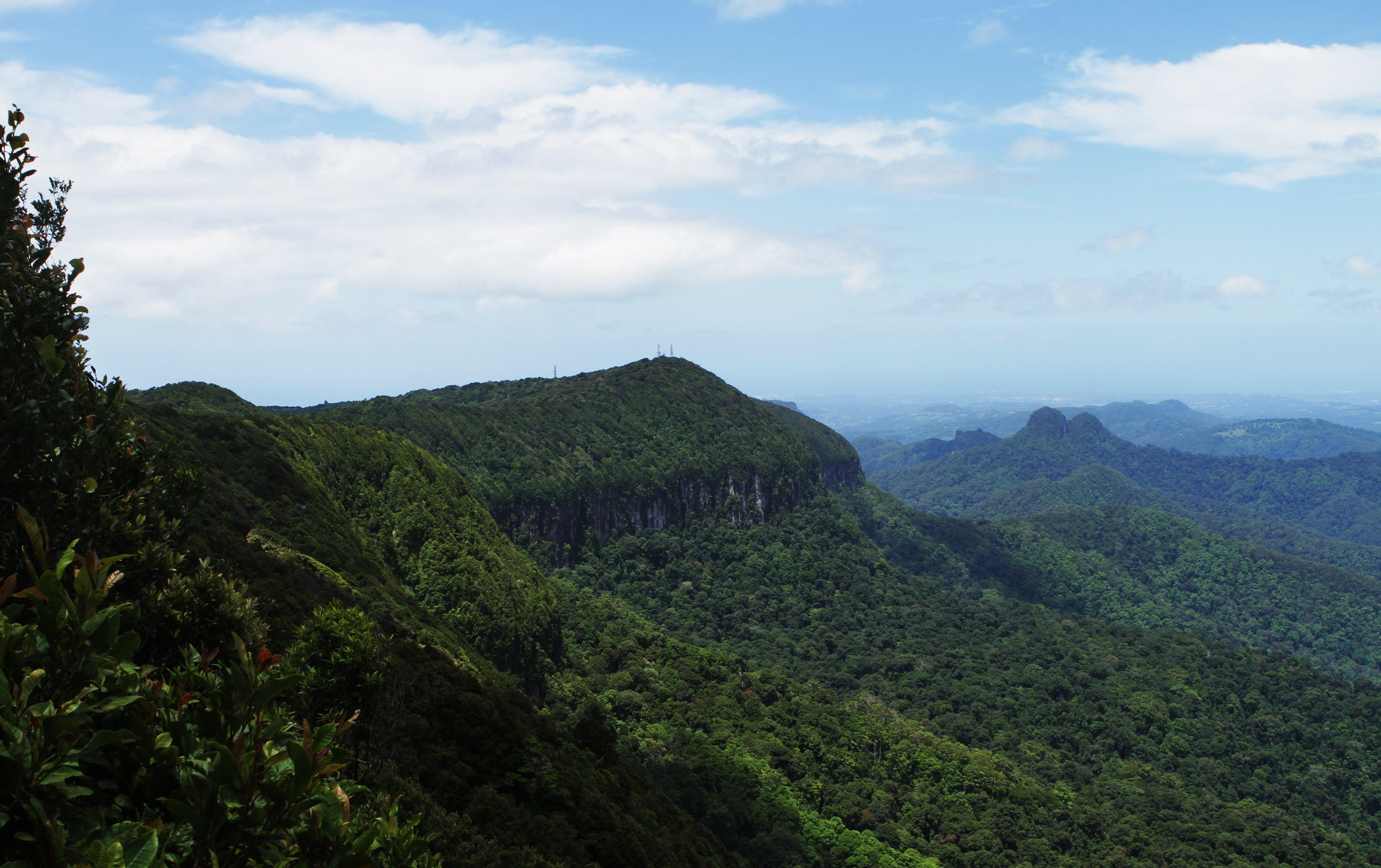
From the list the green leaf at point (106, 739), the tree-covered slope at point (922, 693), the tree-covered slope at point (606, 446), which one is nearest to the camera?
the green leaf at point (106, 739)

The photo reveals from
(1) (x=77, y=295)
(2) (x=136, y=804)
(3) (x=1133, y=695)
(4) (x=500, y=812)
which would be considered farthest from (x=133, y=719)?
(3) (x=1133, y=695)

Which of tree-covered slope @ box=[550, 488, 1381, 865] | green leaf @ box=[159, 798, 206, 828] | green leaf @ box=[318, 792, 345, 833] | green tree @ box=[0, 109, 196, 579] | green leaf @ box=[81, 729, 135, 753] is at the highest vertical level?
green tree @ box=[0, 109, 196, 579]

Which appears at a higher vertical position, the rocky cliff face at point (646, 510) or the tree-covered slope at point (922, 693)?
the rocky cliff face at point (646, 510)

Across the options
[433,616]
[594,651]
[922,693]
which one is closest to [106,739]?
[433,616]

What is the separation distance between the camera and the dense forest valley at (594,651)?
729 cm

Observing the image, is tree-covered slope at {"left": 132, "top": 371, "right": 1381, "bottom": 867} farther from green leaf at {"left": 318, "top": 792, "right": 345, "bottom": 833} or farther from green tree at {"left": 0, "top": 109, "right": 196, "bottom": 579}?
green leaf at {"left": 318, "top": 792, "right": 345, "bottom": 833}

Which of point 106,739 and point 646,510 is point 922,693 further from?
point 106,739

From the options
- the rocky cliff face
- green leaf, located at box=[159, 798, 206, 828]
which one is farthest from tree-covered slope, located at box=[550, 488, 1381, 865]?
green leaf, located at box=[159, 798, 206, 828]

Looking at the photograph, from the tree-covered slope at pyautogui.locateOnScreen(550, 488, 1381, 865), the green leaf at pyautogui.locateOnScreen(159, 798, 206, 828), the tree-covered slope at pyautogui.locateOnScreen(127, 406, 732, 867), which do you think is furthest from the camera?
the tree-covered slope at pyautogui.locateOnScreen(550, 488, 1381, 865)

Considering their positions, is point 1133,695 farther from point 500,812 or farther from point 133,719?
point 133,719

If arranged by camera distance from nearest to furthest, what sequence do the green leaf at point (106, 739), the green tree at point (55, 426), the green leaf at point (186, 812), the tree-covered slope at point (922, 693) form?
the green leaf at point (106, 739)
the green leaf at point (186, 812)
the green tree at point (55, 426)
the tree-covered slope at point (922, 693)

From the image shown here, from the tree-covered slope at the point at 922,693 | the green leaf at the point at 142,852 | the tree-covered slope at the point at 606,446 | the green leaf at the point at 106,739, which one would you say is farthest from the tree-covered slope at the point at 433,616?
the tree-covered slope at the point at 606,446

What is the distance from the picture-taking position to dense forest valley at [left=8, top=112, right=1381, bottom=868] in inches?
287

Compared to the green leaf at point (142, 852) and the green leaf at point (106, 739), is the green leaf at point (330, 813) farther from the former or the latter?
the green leaf at point (106, 739)
